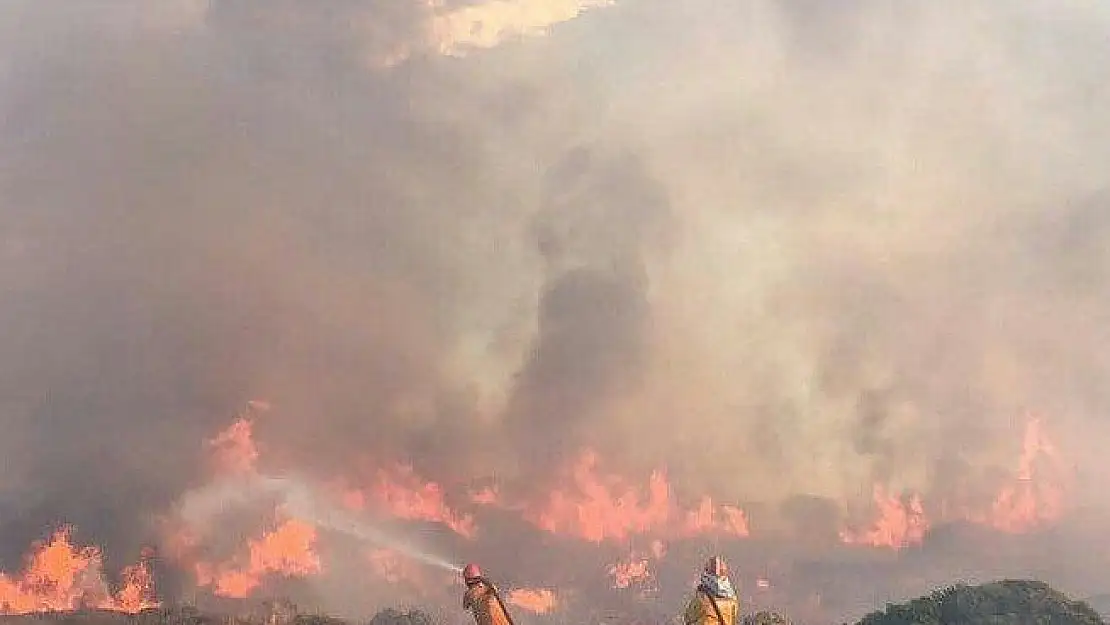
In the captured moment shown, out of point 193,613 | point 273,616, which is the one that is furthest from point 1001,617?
point 193,613

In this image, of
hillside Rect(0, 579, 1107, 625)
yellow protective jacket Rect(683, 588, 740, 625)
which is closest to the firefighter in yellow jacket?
yellow protective jacket Rect(683, 588, 740, 625)

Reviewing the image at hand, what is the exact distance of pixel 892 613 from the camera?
5416 centimetres

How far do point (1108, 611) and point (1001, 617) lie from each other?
8213 cm

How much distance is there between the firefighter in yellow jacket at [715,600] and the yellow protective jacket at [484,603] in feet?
10.8

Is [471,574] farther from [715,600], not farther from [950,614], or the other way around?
[950,614]

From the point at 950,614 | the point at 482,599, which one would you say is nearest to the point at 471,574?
the point at 482,599

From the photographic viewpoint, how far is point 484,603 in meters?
15.6

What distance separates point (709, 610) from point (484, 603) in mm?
3769

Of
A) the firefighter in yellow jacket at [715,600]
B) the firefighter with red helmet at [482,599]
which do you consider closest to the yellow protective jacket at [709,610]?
the firefighter in yellow jacket at [715,600]

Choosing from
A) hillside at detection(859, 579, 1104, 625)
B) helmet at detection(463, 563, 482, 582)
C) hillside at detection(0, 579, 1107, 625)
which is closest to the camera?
helmet at detection(463, 563, 482, 582)

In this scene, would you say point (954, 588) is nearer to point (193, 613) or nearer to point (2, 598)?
point (193, 613)

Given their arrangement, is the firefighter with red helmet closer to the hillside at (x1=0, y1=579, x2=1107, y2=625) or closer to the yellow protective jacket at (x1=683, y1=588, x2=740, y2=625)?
the yellow protective jacket at (x1=683, y1=588, x2=740, y2=625)

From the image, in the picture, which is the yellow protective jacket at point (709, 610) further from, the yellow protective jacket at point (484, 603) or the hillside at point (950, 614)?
the hillside at point (950, 614)

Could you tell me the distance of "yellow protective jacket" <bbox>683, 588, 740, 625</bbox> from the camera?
15.7 m
